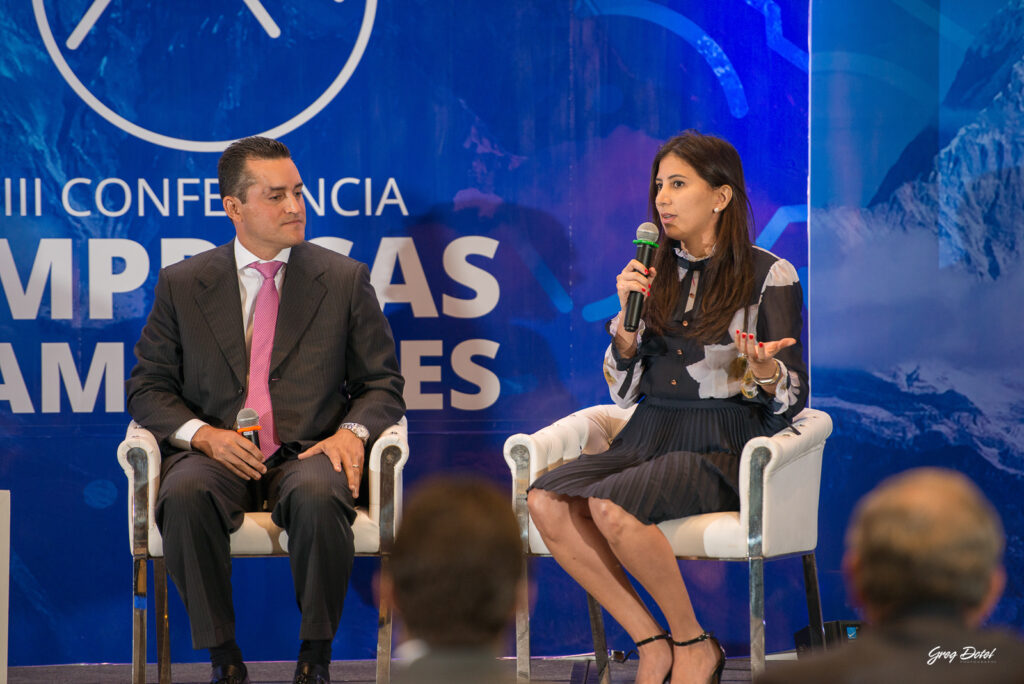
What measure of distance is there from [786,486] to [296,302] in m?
1.60

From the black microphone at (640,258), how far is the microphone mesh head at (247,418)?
3.74 ft

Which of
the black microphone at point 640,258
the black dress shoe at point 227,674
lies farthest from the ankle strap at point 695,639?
the black dress shoe at point 227,674

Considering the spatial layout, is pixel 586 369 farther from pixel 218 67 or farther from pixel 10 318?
pixel 10 318

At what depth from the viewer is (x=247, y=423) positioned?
341 centimetres

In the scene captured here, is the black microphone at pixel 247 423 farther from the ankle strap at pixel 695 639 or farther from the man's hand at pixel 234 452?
the ankle strap at pixel 695 639

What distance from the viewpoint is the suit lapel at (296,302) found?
11.7ft

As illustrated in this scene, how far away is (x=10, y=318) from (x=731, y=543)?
2637 millimetres

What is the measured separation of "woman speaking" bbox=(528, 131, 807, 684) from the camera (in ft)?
10.4

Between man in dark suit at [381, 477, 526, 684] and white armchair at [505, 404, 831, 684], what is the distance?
1740 mm

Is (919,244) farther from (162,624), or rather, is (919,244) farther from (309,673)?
(162,624)

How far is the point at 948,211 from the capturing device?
415 cm

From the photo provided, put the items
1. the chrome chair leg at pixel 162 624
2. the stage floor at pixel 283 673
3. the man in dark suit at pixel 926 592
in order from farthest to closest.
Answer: the stage floor at pixel 283 673 < the chrome chair leg at pixel 162 624 < the man in dark suit at pixel 926 592

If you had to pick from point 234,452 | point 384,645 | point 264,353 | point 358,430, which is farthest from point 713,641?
point 264,353

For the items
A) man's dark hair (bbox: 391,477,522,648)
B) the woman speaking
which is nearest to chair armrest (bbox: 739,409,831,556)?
the woman speaking
